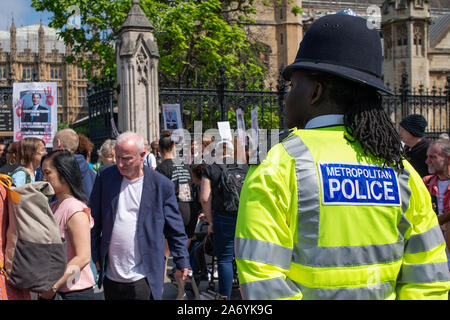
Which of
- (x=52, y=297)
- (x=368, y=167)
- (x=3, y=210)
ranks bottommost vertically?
(x=52, y=297)

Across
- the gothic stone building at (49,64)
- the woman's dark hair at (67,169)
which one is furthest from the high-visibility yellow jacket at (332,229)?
the gothic stone building at (49,64)

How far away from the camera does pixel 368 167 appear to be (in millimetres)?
2131

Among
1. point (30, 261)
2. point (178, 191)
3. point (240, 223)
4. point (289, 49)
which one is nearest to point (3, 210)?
point (30, 261)

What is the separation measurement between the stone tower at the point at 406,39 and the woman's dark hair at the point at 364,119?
44099 mm

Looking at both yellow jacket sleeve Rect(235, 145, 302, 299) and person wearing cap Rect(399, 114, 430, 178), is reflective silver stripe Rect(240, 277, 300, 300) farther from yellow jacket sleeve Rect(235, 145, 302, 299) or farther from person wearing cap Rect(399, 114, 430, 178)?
person wearing cap Rect(399, 114, 430, 178)

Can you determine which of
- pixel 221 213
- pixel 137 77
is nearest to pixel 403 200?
pixel 221 213

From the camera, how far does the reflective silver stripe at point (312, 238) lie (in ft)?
6.56

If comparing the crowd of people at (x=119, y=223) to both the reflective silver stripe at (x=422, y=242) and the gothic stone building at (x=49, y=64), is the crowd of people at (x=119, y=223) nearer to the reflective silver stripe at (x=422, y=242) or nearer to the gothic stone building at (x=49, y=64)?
the reflective silver stripe at (x=422, y=242)

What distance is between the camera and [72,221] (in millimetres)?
3869

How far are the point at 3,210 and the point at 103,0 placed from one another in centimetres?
1697

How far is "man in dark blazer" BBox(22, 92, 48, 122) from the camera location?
991 centimetres

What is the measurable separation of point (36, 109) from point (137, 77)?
2.57 m

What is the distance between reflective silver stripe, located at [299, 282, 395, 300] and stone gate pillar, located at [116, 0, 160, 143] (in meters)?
10.1
